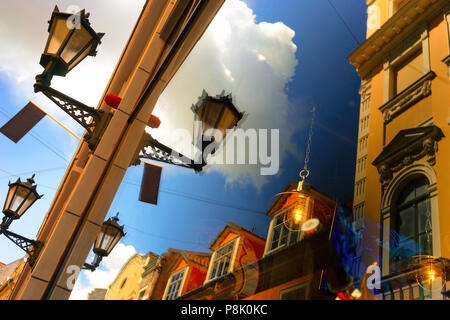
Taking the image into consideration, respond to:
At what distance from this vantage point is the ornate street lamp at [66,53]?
2090 mm

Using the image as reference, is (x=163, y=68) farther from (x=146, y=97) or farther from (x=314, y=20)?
(x=314, y=20)

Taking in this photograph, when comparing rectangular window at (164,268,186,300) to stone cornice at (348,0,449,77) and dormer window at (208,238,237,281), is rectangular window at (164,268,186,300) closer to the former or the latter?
dormer window at (208,238,237,281)

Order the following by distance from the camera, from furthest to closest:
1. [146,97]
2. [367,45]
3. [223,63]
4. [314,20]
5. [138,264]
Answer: [367,45] < [314,20] < [223,63] < [138,264] < [146,97]

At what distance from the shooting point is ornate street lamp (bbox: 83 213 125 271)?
2.99 m

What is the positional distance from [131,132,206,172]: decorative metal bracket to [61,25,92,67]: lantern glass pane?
0.66 metres

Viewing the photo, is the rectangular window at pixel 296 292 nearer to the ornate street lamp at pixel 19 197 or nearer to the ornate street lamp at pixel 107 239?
the ornate street lamp at pixel 107 239

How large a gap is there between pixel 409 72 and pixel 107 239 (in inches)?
176

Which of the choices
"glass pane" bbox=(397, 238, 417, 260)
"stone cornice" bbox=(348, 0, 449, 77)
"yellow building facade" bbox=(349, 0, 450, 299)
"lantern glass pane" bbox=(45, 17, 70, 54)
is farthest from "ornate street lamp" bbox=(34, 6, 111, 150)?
"stone cornice" bbox=(348, 0, 449, 77)

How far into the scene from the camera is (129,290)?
242 centimetres

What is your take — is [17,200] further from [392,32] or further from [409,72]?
[392,32]

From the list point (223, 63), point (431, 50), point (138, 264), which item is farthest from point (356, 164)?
point (138, 264)
